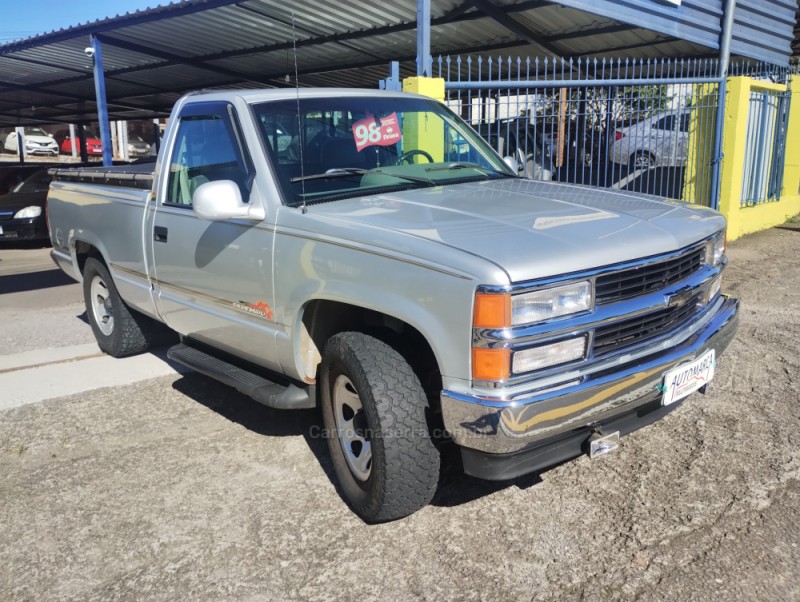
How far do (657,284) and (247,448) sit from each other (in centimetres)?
244

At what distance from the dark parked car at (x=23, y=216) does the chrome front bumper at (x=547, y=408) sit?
38.8 ft

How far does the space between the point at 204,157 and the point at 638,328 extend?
107 inches

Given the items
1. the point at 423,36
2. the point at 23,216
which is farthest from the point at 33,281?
the point at 423,36

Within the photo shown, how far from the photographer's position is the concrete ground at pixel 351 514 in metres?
2.81

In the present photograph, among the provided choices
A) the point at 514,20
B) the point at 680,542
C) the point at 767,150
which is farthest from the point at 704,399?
the point at 767,150

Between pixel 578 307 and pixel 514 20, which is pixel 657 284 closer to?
pixel 578 307

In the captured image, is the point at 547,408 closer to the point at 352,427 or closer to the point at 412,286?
the point at 412,286

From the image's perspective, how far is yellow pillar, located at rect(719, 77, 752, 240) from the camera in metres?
9.88

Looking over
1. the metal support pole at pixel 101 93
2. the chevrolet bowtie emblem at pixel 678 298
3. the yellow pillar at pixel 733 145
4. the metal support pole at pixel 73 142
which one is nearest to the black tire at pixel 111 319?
the chevrolet bowtie emblem at pixel 678 298

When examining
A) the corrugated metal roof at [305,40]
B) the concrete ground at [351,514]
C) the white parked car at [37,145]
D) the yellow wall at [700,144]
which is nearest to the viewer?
the concrete ground at [351,514]

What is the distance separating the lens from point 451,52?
12836 millimetres

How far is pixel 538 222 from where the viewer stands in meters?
3.04

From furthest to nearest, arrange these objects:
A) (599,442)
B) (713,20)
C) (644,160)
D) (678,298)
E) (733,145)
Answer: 1. (713,20)
2. (644,160)
3. (733,145)
4. (678,298)
5. (599,442)

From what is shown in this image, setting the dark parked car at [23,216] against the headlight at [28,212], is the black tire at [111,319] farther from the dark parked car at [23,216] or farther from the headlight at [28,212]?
the headlight at [28,212]
